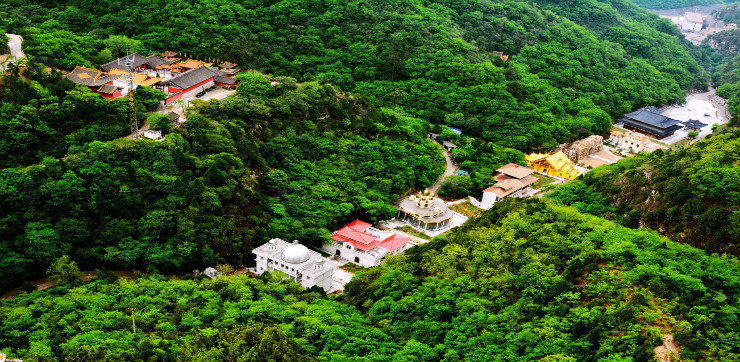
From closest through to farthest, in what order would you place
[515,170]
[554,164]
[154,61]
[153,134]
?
[153,134], [154,61], [515,170], [554,164]

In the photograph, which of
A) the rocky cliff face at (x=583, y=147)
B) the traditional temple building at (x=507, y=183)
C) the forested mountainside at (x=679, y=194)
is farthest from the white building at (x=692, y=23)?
the forested mountainside at (x=679, y=194)

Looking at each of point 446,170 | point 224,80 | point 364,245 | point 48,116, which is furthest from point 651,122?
point 48,116

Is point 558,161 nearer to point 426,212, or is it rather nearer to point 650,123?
point 426,212

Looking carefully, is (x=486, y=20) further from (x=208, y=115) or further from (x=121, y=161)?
(x=121, y=161)

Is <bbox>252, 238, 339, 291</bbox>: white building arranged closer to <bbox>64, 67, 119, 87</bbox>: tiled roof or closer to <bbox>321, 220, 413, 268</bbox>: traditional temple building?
<bbox>321, 220, 413, 268</bbox>: traditional temple building

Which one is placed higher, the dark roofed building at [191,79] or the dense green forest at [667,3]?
the dark roofed building at [191,79]

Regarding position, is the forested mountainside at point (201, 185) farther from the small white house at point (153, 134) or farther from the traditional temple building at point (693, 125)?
the traditional temple building at point (693, 125)
